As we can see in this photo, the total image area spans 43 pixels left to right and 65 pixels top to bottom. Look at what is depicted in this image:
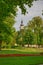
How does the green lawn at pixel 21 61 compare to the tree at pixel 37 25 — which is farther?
the tree at pixel 37 25

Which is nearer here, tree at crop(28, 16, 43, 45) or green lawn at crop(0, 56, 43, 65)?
green lawn at crop(0, 56, 43, 65)

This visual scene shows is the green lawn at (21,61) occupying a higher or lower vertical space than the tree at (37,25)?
lower

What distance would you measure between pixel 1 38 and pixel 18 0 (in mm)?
35639

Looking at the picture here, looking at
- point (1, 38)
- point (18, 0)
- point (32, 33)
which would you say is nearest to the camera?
point (18, 0)

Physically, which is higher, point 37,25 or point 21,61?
point 37,25

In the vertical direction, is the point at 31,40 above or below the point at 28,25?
below

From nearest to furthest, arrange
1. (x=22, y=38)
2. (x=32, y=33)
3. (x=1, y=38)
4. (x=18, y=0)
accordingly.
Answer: (x=18, y=0) → (x=1, y=38) → (x=32, y=33) → (x=22, y=38)

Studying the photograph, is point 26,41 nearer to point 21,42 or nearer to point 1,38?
point 21,42

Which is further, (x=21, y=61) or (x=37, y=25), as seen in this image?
(x=37, y=25)

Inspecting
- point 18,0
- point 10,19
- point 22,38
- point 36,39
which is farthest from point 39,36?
point 18,0

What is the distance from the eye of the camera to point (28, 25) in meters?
92.7

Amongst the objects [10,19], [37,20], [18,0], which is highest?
[37,20]

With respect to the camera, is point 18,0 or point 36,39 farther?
point 36,39

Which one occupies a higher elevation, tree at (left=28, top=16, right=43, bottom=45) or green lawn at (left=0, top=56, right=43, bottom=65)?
tree at (left=28, top=16, right=43, bottom=45)
